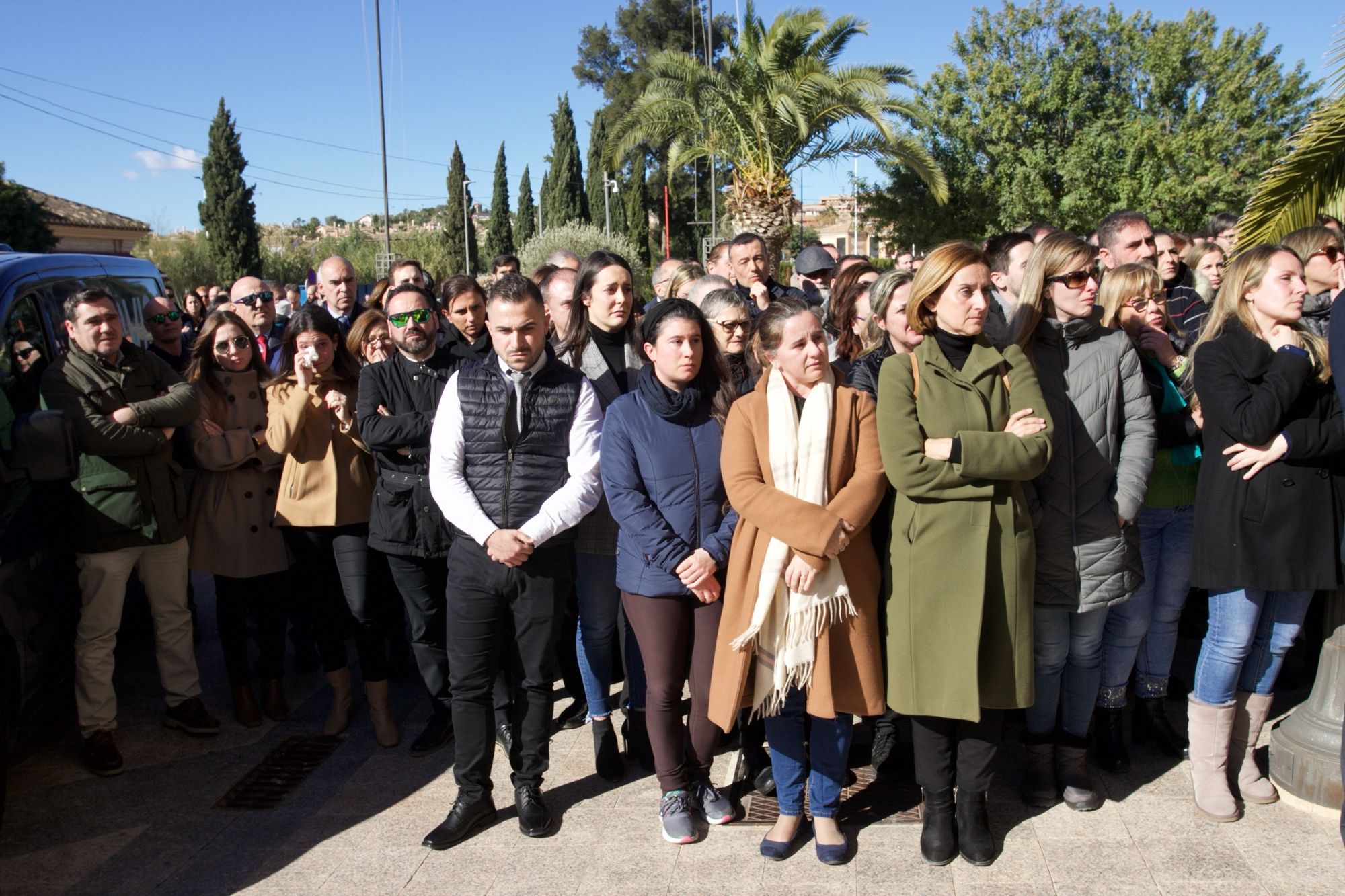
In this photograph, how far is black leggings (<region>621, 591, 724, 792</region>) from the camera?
357cm

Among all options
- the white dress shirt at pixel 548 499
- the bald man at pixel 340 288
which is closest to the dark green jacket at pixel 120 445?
the white dress shirt at pixel 548 499

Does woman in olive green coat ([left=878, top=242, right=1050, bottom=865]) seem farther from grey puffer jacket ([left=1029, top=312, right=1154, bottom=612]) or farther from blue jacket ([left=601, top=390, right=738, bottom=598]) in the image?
blue jacket ([left=601, top=390, right=738, bottom=598])

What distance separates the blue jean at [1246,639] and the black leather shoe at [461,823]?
270 cm

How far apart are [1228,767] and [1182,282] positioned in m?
3.22

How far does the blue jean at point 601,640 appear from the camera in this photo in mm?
4176

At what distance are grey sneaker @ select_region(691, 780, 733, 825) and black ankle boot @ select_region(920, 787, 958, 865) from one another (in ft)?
2.33

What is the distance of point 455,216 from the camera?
1916 inches

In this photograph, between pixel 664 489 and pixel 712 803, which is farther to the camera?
pixel 712 803

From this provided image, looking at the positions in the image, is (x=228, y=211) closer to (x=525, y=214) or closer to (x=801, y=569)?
(x=525, y=214)

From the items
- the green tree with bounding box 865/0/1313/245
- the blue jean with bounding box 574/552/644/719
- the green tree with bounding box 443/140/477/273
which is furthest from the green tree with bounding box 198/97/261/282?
the blue jean with bounding box 574/552/644/719

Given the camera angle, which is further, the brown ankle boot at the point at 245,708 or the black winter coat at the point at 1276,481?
the brown ankle boot at the point at 245,708

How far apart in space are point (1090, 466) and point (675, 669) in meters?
1.65

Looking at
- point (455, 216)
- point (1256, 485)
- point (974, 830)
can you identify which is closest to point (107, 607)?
point (974, 830)

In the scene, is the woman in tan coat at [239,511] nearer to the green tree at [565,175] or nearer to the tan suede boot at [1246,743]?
the tan suede boot at [1246,743]
